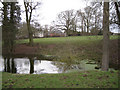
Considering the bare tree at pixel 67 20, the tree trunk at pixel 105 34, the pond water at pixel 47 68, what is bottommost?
the pond water at pixel 47 68

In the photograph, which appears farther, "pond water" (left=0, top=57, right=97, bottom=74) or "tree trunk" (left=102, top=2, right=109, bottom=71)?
"pond water" (left=0, top=57, right=97, bottom=74)

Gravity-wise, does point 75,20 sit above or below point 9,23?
above

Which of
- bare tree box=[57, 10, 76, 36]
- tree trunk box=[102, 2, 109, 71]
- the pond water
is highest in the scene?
bare tree box=[57, 10, 76, 36]

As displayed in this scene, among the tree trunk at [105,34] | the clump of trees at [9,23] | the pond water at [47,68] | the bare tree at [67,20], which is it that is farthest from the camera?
the bare tree at [67,20]

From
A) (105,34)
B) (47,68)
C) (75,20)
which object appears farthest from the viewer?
(75,20)

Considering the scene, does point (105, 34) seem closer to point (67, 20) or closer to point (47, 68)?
point (47, 68)

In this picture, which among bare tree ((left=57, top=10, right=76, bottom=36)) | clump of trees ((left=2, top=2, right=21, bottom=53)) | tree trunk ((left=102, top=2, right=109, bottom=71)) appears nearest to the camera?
tree trunk ((left=102, top=2, right=109, bottom=71))

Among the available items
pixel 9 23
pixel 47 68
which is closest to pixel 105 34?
pixel 47 68

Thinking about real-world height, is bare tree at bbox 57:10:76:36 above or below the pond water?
above

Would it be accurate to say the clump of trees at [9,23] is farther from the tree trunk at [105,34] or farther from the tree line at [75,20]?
the tree trunk at [105,34]

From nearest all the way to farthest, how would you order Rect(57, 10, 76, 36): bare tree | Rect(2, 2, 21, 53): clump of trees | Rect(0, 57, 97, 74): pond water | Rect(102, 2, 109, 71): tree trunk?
Rect(102, 2, 109, 71): tree trunk, Rect(0, 57, 97, 74): pond water, Rect(2, 2, 21, 53): clump of trees, Rect(57, 10, 76, 36): bare tree

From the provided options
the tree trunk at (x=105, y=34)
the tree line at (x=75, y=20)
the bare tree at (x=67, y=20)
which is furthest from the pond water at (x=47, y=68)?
the bare tree at (x=67, y=20)

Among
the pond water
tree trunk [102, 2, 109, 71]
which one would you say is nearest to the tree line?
tree trunk [102, 2, 109, 71]

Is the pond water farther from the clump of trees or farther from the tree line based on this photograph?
the clump of trees
